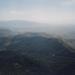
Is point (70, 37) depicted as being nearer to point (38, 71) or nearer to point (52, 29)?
point (52, 29)

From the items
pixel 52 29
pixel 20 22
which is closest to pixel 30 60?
pixel 52 29

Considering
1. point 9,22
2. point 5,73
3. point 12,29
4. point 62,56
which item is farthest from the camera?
point 9,22

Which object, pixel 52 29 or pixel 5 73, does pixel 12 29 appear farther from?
pixel 5 73

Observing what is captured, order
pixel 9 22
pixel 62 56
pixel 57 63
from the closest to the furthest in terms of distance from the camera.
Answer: pixel 57 63 < pixel 62 56 < pixel 9 22

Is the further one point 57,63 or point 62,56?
point 62,56

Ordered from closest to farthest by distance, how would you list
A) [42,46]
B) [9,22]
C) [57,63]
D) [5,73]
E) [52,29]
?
[5,73]
[57,63]
[42,46]
[52,29]
[9,22]

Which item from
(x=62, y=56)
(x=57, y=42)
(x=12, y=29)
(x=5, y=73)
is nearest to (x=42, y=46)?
(x=57, y=42)
